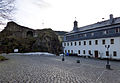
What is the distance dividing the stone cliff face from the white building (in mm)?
9644

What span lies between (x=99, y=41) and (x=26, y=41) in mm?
33402

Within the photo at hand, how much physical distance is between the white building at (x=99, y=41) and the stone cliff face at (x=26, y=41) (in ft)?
31.6

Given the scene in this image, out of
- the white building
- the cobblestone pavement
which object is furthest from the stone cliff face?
the cobblestone pavement

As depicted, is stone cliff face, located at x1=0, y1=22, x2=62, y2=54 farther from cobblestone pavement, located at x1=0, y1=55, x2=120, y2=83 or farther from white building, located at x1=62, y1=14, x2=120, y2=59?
cobblestone pavement, located at x1=0, y1=55, x2=120, y2=83

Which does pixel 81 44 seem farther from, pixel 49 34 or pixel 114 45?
pixel 49 34

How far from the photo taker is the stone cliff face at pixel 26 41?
43.0 metres

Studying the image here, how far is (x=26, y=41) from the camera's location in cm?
4734

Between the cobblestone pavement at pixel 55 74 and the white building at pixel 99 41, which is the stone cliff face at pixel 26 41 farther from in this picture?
the cobblestone pavement at pixel 55 74

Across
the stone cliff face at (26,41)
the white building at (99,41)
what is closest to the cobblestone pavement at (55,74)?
the white building at (99,41)

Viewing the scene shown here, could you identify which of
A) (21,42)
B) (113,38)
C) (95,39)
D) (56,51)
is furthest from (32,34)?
(113,38)

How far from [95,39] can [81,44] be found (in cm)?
588

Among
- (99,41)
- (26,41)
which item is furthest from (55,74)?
(26,41)

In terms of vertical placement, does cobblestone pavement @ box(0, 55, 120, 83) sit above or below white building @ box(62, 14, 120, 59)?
below

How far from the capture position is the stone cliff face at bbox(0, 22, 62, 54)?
43031mm
